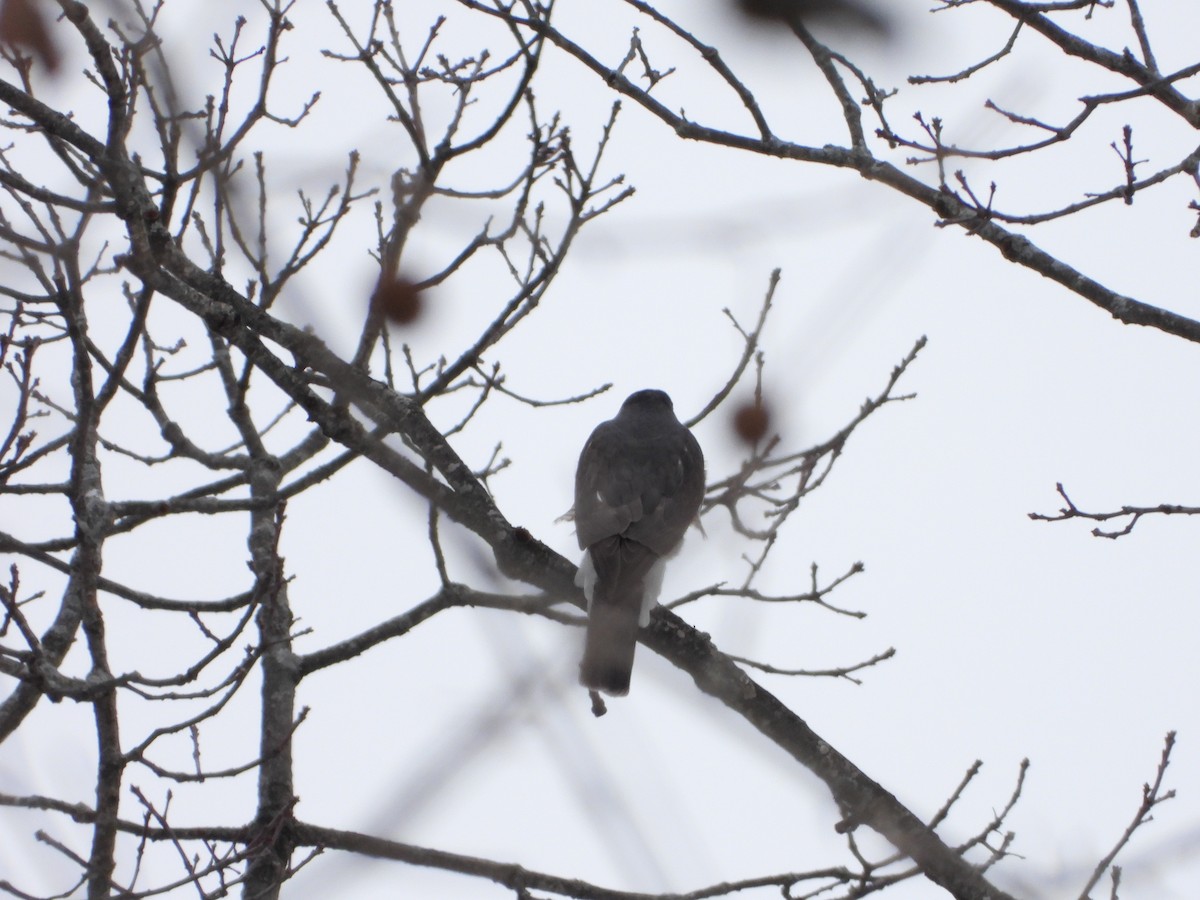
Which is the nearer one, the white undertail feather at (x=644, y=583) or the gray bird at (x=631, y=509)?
the white undertail feather at (x=644, y=583)

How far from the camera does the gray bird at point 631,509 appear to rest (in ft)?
14.6

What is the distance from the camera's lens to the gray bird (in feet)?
14.6

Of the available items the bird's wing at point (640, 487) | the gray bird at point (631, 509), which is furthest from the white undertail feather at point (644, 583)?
the bird's wing at point (640, 487)

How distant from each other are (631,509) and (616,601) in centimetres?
117

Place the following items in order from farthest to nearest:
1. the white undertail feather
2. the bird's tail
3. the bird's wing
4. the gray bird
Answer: the bird's wing, the gray bird, the white undertail feather, the bird's tail

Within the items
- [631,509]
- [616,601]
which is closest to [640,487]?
[631,509]

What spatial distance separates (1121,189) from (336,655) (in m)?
2.88

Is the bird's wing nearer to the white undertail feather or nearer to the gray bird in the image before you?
the gray bird

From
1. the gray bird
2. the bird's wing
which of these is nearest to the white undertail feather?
the gray bird

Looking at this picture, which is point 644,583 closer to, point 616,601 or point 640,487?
point 616,601

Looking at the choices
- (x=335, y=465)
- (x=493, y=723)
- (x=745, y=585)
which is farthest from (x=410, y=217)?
(x=745, y=585)

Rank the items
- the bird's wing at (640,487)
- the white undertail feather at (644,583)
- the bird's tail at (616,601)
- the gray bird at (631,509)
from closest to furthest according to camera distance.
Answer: the bird's tail at (616,601)
the white undertail feather at (644,583)
the gray bird at (631,509)
the bird's wing at (640,487)

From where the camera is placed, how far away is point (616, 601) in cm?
440

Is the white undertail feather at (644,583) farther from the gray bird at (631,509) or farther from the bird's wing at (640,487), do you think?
the bird's wing at (640,487)
